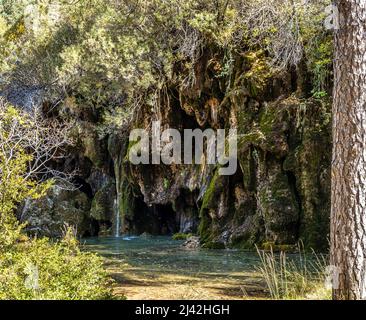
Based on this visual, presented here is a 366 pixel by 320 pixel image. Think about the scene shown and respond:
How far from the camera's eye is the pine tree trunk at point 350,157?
4594 mm

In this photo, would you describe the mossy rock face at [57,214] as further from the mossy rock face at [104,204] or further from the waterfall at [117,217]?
the waterfall at [117,217]

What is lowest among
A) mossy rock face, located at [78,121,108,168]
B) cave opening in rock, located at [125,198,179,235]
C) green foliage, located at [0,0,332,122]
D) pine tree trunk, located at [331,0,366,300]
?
cave opening in rock, located at [125,198,179,235]

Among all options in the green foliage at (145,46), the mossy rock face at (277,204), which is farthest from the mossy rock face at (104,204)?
the mossy rock face at (277,204)

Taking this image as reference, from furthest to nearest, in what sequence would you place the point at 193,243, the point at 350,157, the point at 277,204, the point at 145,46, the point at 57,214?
the point at 57,214 → the point at 145,46 → the point at 193,243 → the point at 277,204 → the point at 350,157

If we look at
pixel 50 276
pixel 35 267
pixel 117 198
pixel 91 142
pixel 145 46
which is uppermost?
pixel 145 46

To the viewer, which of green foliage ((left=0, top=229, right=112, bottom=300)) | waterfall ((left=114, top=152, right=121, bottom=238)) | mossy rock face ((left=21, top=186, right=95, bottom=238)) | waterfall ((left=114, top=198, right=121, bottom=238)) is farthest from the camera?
waterfall ((left=114, top=198, right=121, bottom=238))

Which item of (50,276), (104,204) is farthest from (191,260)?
(104,204)

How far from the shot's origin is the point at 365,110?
15.2ft

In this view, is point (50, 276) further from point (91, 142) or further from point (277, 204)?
point (91, 142)

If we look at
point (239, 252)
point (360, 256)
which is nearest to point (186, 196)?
point (239, 252)

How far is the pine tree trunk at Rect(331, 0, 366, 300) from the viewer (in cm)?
459

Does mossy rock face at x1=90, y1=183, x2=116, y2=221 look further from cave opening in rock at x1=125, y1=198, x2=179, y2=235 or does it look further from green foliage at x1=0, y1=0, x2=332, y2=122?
green foliage at x1=0, y1=0, x2=332, y2=122

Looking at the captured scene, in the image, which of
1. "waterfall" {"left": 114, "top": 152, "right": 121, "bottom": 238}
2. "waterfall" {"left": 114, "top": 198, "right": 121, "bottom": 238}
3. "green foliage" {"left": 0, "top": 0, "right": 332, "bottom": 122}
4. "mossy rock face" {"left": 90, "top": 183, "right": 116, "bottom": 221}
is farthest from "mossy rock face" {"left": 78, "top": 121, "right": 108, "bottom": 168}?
"waterfall" {"left": 114, "top": 198, "right": 121, "bottom": 238}

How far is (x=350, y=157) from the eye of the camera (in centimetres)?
466
